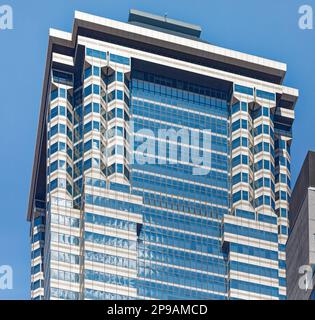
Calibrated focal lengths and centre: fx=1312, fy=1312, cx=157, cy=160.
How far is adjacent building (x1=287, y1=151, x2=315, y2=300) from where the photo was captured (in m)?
99.8

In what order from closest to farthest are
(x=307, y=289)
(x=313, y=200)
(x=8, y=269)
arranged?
1. (x=307, y=289)
2. (x=313, y=200)
3. (x=8, y=269)

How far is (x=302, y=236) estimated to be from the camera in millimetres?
106438

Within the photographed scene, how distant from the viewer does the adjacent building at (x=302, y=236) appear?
327 feet
